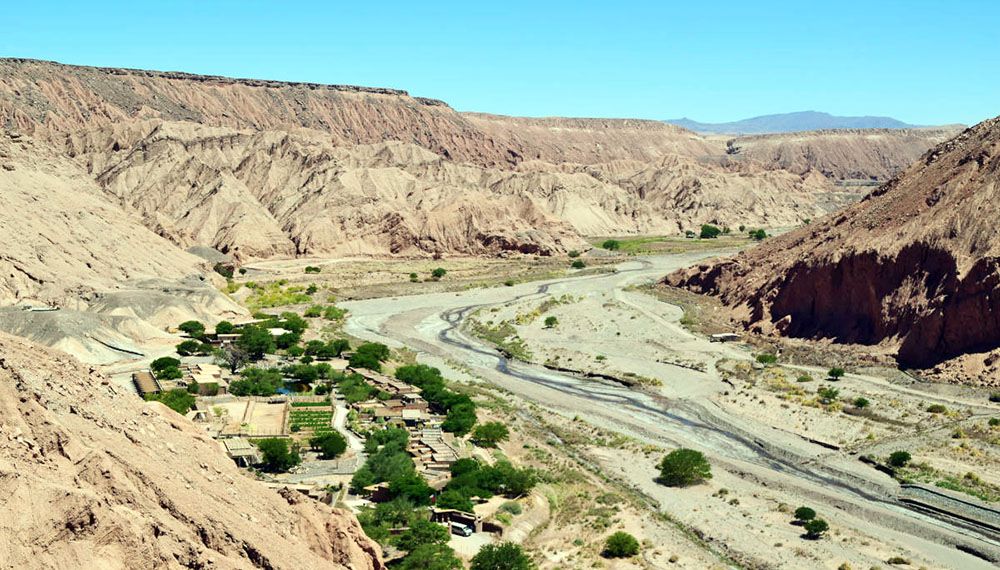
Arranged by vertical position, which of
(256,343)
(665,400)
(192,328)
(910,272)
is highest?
(910,272)

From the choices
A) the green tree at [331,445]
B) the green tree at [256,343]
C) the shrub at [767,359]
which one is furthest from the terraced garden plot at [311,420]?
the shrub at [767,359]

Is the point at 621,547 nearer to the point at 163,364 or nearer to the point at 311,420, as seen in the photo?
the point at 311,420

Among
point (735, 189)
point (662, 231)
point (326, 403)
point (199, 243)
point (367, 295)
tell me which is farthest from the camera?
point (735, 189)

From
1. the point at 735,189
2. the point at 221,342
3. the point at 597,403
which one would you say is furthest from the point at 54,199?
the point at 735,189

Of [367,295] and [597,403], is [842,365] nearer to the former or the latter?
[597,403]

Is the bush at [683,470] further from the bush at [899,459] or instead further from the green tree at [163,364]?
the green tree at [163,364]

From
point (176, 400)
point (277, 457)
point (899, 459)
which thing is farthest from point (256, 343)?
point (899, 459)
